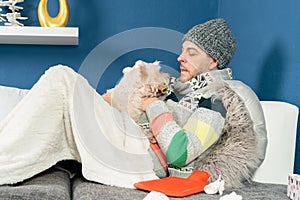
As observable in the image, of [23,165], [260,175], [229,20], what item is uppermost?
[229,20]

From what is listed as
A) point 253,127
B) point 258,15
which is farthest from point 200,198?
point 258,15

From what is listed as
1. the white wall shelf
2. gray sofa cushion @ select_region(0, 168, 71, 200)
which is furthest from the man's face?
the white wall shelf

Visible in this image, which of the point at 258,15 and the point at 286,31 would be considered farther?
the point at 258,15

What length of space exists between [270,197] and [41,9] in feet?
4.90

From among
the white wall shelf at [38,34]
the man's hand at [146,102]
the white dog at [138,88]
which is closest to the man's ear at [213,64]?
the white dog at [138,88]

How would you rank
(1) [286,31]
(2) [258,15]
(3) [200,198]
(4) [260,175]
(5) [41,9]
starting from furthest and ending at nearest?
(5) [41,9] < (2) [258,15] < (1) [286,31] < (4) [260,175] < (3) [200,198]

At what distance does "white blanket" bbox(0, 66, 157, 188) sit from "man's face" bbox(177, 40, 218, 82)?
30cm

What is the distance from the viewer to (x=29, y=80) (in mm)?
2549

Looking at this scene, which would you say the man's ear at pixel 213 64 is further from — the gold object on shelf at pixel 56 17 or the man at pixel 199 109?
the gold object on shelf at pixel 56 17

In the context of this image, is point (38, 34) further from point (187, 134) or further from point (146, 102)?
point (187, 134)

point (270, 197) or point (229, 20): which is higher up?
point (229, 20)

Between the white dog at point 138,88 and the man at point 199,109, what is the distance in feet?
0.12

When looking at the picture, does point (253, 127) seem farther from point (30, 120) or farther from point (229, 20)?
point (229, 20)

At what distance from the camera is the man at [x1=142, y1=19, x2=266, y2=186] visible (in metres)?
1.55
